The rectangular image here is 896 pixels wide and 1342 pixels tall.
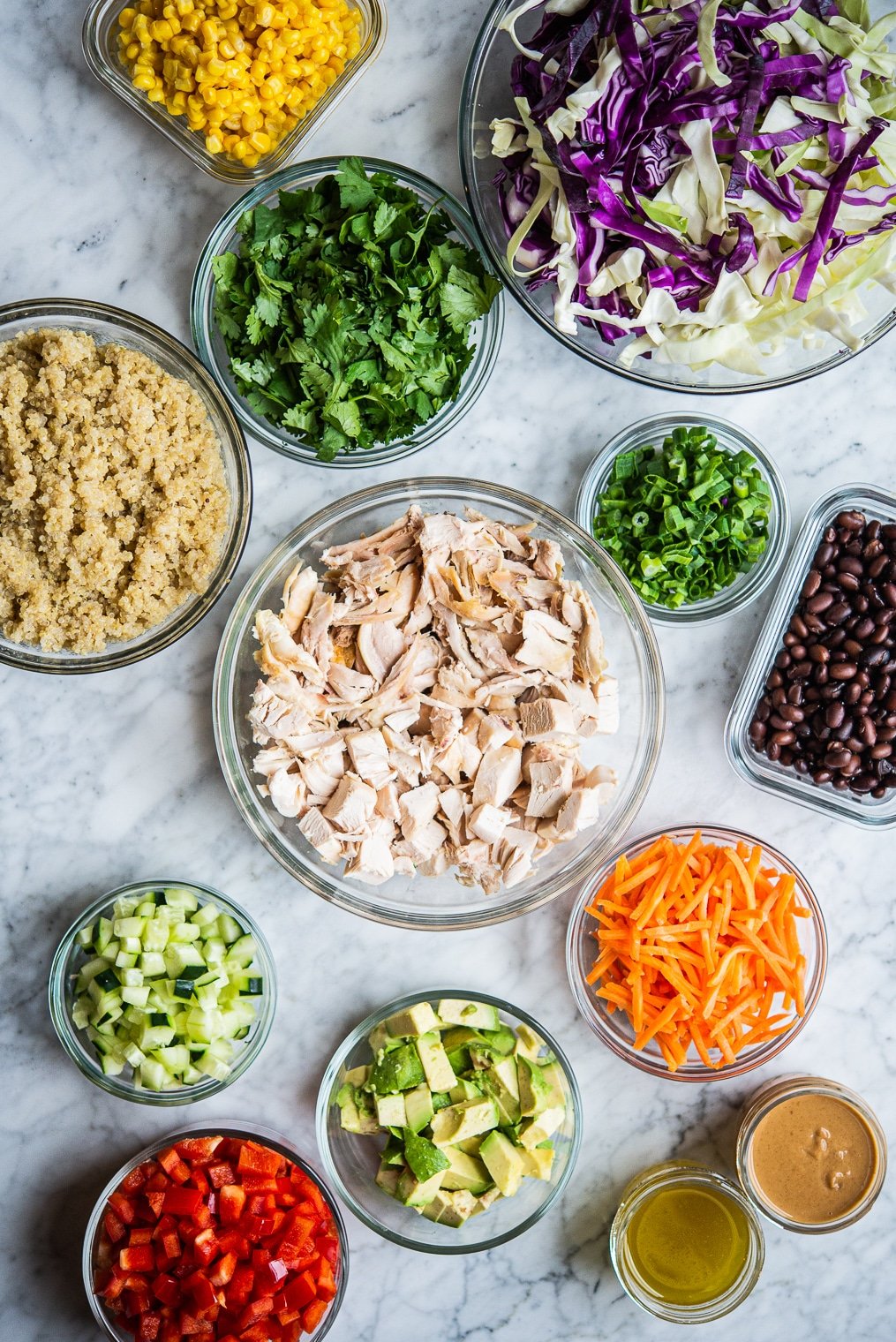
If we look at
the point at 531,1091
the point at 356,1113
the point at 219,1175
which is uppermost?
the point at 531,1091

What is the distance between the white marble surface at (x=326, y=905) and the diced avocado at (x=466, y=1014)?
15cm

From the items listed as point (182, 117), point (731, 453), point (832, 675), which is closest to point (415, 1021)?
point (832, 675)

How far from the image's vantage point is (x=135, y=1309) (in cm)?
236

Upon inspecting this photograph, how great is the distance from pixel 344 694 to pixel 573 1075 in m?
1.17

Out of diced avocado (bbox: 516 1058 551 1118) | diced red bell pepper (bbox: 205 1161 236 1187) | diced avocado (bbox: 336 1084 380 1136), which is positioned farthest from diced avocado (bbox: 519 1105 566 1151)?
diced red bell pepper (bbox: 205 1161 236 1187)

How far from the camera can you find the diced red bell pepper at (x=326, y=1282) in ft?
7.85

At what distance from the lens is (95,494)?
7.01ft

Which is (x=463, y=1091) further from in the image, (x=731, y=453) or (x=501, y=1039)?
(x=731, y=453)

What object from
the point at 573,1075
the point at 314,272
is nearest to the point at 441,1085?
the point at 573,1075

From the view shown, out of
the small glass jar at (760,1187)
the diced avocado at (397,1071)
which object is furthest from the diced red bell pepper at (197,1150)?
the small glass jar at (760,1187)

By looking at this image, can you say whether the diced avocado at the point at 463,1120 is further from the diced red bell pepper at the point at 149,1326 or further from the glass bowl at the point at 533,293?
the glass bowl at the point at 533,293

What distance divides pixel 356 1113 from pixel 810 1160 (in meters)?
1.17

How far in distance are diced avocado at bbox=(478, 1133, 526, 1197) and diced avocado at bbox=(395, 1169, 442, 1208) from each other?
0.13m

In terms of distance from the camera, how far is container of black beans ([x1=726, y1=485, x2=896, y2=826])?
241cm
